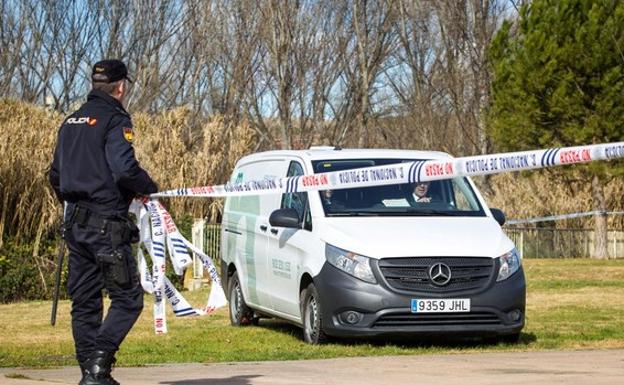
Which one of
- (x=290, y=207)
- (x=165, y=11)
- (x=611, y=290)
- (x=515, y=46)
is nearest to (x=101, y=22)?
(x=165, y=11)

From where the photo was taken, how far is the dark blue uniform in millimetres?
7926

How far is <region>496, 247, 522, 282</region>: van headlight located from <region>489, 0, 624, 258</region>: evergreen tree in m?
19.9

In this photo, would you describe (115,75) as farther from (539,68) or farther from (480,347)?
(539,68)

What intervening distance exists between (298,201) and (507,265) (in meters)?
2.16

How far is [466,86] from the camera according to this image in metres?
42.7

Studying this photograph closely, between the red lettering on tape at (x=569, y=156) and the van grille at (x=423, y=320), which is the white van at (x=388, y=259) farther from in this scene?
the red lettering on tape at (x=569, y=156)

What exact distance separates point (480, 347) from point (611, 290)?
29.1 ft

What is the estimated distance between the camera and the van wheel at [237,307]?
14.4m

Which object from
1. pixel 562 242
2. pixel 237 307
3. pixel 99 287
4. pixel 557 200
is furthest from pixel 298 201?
pixel 557 200

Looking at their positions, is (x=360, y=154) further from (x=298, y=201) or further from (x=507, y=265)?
(x=507, y=265)

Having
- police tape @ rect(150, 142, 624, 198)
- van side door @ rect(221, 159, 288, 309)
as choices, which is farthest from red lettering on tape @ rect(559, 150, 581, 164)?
van side door @ rect(221, 159, 288, 309)

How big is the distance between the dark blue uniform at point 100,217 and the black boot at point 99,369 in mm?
39

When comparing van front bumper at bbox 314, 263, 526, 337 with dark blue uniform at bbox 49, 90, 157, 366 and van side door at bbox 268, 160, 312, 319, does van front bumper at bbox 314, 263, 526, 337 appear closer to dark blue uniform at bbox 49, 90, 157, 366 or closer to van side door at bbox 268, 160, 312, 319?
van side door at bbox 268, 160, 312, 319

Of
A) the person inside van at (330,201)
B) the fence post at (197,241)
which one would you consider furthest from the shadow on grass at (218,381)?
the fence post at (197,241)
